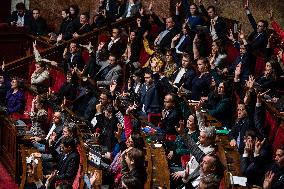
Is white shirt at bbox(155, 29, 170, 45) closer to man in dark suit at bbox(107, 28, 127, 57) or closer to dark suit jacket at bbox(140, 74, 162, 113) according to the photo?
man in dark suit at bbox(107, 28, 127, 57)

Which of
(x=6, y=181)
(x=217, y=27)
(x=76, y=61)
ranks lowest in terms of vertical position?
(x=6, y=181)

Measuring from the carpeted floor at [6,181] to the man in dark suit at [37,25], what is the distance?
449 centimetres

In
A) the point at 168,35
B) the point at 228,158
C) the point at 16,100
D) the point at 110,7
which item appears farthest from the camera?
the point at 110,7

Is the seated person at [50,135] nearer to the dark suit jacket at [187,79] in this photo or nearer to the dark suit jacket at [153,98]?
the dark suit jacket at [153,98]

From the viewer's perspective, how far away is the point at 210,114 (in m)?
7.32

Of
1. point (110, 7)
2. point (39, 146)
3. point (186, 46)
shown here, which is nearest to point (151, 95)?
point (186, 46)

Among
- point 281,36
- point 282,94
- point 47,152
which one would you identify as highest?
point 281,36

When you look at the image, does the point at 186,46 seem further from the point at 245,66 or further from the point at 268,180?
the point at 268,180

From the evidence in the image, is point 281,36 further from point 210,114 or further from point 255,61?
point 210,114

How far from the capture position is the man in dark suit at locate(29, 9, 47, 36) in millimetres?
11117

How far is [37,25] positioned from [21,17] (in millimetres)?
311

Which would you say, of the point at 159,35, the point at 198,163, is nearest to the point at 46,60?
the point at 159,35

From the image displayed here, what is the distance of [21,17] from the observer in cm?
1123

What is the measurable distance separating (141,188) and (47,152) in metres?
1.91
